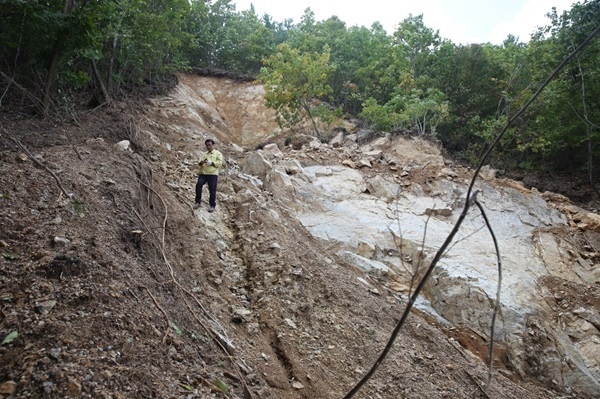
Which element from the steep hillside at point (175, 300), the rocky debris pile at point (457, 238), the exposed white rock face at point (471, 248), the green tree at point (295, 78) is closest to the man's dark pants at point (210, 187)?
the steep hillside at point (175, 300)

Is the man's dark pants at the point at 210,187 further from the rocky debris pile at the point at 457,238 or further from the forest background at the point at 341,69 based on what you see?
the forest background at the point at 341,69

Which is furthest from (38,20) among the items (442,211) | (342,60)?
(342,60)

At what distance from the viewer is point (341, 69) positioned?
19.8m

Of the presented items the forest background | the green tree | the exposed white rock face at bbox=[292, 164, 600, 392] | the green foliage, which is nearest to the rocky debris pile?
the exposed white rock face at bbox=[292, 164, 600, 392]

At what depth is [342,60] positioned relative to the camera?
65.4 feet

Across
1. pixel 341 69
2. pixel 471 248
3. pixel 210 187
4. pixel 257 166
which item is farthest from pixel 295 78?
pixel 471 248

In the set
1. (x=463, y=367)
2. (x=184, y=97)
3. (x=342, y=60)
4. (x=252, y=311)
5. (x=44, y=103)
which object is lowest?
(x=463, y=367)

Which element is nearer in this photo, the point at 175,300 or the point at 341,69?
the point at 175,300

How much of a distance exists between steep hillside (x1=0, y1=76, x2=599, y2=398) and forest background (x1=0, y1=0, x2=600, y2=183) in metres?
1.36

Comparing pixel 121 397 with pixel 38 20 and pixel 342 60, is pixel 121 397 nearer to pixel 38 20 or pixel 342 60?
pixel 38 20

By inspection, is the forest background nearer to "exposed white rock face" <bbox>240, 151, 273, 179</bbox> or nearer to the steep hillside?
the steep hillside

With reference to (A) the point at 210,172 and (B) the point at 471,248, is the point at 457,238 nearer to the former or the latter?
(B) the point at 471,248

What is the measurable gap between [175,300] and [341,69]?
743 inches

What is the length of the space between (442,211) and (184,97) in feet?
38.2
